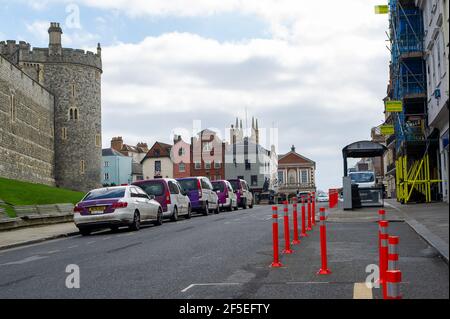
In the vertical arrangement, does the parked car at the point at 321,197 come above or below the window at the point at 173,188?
below

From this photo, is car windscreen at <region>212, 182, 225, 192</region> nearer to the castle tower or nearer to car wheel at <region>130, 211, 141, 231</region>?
car wheel at <region>130, 211, 141, 231</region>

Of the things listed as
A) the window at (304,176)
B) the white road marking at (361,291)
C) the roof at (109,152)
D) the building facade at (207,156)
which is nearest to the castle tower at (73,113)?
the building facade at (207,156)

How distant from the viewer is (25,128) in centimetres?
5900

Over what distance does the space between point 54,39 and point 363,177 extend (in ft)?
145

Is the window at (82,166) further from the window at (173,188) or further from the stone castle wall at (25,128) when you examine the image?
the window at (173,188)

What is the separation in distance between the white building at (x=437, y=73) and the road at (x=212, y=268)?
1287 cm

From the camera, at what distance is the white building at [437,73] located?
26883 millimetres

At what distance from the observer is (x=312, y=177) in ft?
381

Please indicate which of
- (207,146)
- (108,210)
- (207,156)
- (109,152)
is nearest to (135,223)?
(108,210)

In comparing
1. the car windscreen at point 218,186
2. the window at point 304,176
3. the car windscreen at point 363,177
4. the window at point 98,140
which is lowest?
the car windscreen at point 218,186

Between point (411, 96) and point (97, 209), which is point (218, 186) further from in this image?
point (97, 209)

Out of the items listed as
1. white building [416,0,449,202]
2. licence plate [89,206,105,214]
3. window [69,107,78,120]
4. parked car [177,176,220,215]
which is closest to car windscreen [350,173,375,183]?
white building [416,0,449,202]

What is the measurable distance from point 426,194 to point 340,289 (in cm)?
2676

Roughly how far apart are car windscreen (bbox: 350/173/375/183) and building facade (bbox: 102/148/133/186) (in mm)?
70655
